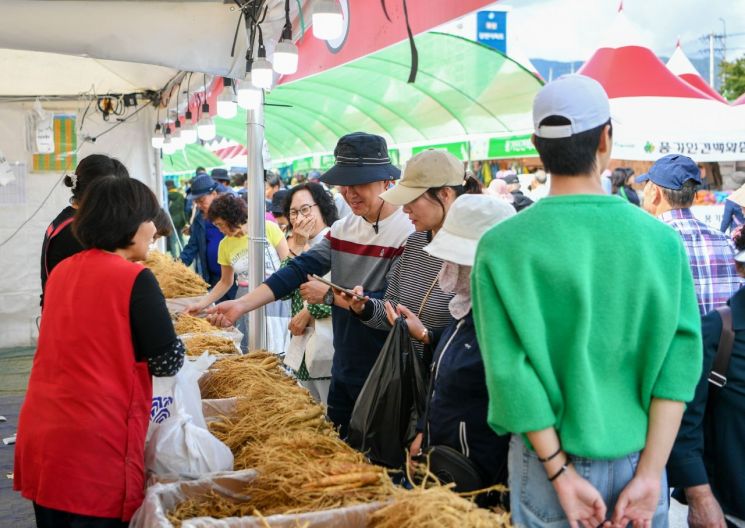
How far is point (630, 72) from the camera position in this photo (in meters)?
10.5

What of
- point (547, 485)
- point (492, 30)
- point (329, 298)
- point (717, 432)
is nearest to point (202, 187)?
point (329, 298)

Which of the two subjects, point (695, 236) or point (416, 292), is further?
point (695, 236)

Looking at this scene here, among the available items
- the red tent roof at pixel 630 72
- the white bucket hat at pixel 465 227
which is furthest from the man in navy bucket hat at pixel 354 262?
the red tent roof at pixel 630 72

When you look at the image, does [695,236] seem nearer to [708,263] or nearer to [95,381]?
[708,263]

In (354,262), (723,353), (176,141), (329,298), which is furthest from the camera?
(176,141)

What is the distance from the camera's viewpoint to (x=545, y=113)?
166 cm

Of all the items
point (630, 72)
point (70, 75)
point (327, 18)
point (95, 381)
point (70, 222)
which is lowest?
point (95, 381)

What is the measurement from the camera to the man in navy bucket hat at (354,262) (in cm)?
319

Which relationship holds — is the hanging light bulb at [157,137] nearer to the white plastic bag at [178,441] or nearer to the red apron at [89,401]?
Answer: the white plastic bag at [178,441]

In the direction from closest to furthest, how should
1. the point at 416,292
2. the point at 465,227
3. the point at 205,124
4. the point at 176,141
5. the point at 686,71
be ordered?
the point at 465,227 → the point at 416,292 → the point at 205,124 → the point at 176,141 → the point at 686,71

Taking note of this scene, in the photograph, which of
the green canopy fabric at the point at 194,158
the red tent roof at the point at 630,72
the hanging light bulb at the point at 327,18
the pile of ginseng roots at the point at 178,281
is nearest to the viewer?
the hanging light bulb at the point at 327,18

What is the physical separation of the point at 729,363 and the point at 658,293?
64 centimetres

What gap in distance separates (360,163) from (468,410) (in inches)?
53.3

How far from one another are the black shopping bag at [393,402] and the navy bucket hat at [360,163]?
840 mm
